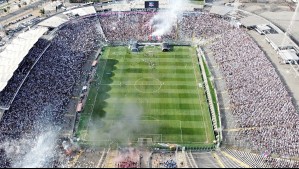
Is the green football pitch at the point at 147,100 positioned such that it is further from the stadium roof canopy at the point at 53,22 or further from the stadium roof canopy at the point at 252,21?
the stadium roof canopy at the point at 252,21

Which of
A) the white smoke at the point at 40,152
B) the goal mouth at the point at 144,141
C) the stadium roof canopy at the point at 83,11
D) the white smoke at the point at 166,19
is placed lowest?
the goal mouth at the point at 144,141

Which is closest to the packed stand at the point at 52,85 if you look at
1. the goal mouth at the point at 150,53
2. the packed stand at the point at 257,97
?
the goal mouth at the point at 150,53

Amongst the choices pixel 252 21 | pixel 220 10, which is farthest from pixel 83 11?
pixel 252 21

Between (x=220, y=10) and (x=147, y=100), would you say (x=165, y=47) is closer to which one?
(x=220, y=10)

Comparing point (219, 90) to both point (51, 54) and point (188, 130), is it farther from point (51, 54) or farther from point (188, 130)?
point (51, 54)

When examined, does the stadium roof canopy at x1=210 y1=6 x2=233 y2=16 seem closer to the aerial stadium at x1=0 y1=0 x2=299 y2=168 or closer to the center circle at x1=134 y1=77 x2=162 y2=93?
the aerial stadium at x1=0 y1=0 x2=299 y2=168

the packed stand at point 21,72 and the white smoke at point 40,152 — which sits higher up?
the packed stand at point 21,72

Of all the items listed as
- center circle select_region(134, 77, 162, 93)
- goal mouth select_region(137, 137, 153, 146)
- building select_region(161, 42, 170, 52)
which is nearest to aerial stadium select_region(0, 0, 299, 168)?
goal mouth select_region(137, 137, 153, 146)
